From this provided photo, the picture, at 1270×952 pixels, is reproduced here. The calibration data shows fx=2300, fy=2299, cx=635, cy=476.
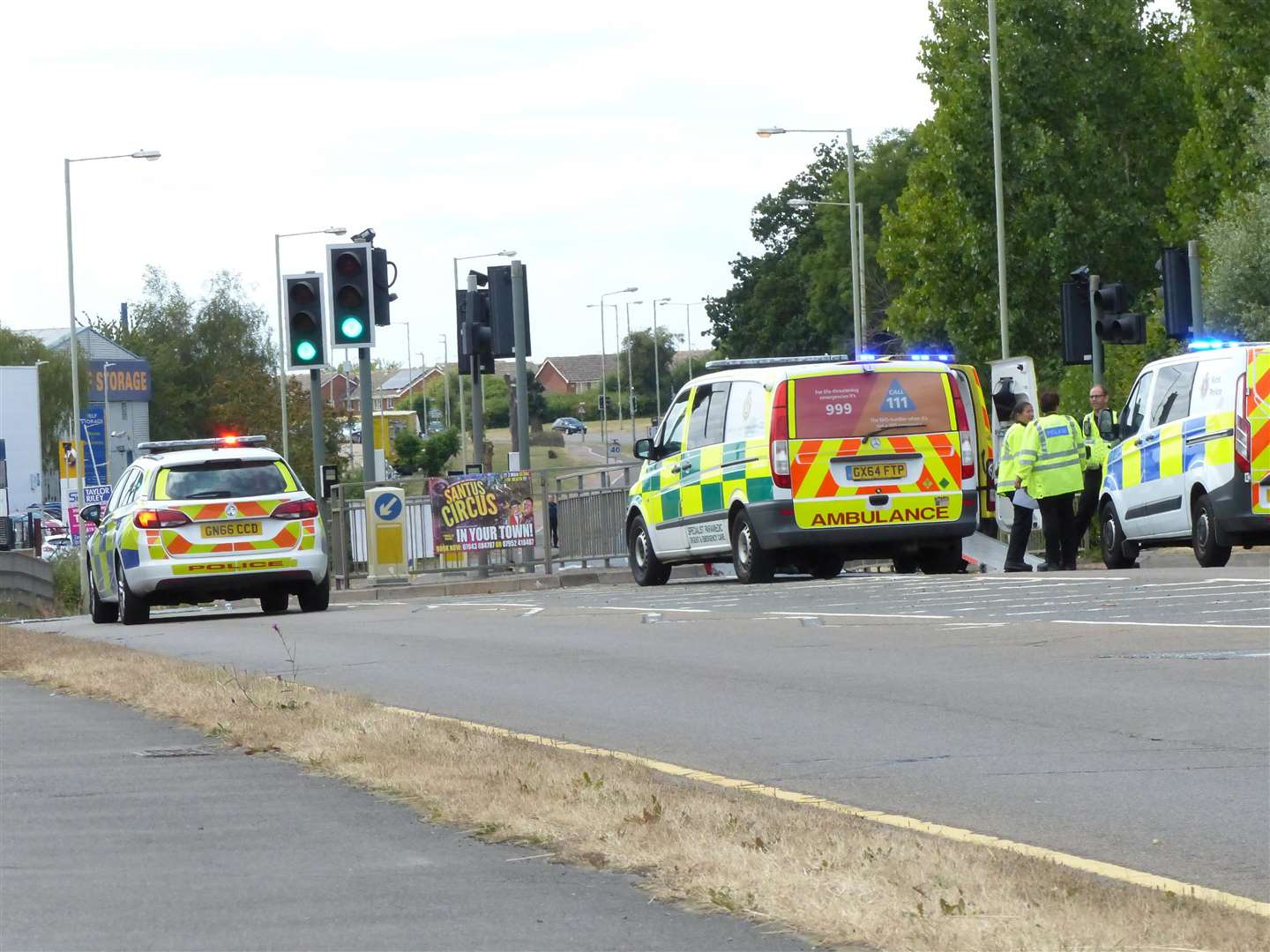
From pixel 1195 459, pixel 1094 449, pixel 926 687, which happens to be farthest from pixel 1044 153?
pixel 926 687

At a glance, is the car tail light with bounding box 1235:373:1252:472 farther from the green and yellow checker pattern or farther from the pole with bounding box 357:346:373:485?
the pole with bounding box 357:346:373:485

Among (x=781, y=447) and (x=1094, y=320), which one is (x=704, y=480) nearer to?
(x=781, y=447)

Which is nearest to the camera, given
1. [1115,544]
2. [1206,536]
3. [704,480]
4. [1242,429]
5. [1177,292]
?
[1242,429]

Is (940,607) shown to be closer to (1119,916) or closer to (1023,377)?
(1119,916)

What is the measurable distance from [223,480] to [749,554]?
505 centimetres

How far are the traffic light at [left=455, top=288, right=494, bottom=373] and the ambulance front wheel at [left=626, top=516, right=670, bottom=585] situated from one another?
334 cm

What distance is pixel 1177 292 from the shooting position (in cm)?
2398

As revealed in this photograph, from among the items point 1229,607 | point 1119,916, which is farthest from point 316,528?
point 1119,916

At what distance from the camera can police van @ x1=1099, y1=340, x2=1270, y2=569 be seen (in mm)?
19328

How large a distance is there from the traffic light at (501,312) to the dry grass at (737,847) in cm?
1711

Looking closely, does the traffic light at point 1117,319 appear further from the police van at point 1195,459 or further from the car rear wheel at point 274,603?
the car rear wheel at point 274,603

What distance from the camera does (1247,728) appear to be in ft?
30.4

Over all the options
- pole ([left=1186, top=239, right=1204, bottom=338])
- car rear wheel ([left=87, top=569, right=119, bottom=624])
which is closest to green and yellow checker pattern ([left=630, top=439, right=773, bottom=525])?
pole ([left=1186, top=239, right=1204, bottom=338])

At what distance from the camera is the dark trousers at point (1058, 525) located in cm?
2236
